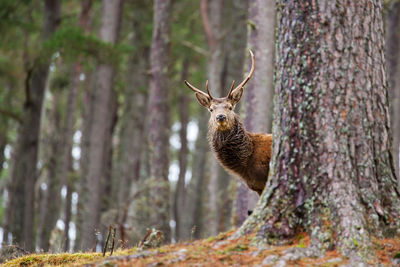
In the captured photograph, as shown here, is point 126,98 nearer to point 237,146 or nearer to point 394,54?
point 394,54

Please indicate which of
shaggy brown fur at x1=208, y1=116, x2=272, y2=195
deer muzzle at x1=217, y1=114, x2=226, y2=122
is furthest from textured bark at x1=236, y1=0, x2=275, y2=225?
deer muzzle at x1=217, y1=114, x2=226, y2=122

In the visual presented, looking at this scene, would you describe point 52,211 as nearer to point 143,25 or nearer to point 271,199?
point 143,25

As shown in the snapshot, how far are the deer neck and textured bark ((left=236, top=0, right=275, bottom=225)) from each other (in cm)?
284

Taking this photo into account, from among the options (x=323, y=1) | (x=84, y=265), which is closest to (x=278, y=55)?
(x=323, y=1)

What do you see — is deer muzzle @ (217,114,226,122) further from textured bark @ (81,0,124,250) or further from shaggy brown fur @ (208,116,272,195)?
textured bark @ (81,0,124,250)

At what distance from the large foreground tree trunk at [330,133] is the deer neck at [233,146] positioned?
2513mm

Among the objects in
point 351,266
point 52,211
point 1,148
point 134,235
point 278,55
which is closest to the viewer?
point 351,266

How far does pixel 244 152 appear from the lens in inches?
334

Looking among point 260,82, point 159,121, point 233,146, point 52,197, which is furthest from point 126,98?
point 233,146

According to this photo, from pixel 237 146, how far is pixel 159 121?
755cm

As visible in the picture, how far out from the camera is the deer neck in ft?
27.9

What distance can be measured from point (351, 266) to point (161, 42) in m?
12.1

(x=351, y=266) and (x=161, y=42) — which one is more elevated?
(x=161, y=42)

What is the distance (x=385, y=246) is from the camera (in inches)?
208
